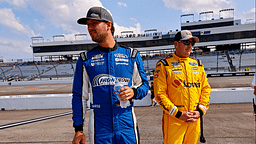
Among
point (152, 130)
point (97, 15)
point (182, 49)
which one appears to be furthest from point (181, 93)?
point (152, 130)

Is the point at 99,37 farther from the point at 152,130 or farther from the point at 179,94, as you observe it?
the point at 152,130

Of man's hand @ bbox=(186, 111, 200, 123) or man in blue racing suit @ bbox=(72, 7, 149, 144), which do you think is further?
man's hand @ bbox=(186, 111, 200, 123)

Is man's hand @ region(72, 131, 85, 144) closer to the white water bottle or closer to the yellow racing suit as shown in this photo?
the white water bottle

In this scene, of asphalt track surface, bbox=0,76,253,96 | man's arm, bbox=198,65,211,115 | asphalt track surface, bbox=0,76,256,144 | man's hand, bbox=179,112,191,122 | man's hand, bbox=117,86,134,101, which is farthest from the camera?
asphalt track surface, bbox=0,76,253,96

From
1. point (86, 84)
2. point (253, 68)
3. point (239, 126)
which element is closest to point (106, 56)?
point (86, 84)

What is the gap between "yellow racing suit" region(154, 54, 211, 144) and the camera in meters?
1.86

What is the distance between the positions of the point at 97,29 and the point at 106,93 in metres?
0.66

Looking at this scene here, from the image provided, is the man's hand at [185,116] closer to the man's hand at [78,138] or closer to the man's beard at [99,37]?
the man's hand at [78,138]

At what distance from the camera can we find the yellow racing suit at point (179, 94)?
1.86 m

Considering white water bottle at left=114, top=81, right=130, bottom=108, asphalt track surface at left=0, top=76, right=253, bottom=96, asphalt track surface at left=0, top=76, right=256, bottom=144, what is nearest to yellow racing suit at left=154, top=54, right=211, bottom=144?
white water bottle at left=114, top=81, right=130, bottom=108

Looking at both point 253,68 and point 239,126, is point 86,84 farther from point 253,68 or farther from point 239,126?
point 253,68

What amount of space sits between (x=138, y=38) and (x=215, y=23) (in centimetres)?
2300

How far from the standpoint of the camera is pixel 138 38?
4303cm

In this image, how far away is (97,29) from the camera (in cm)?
148
